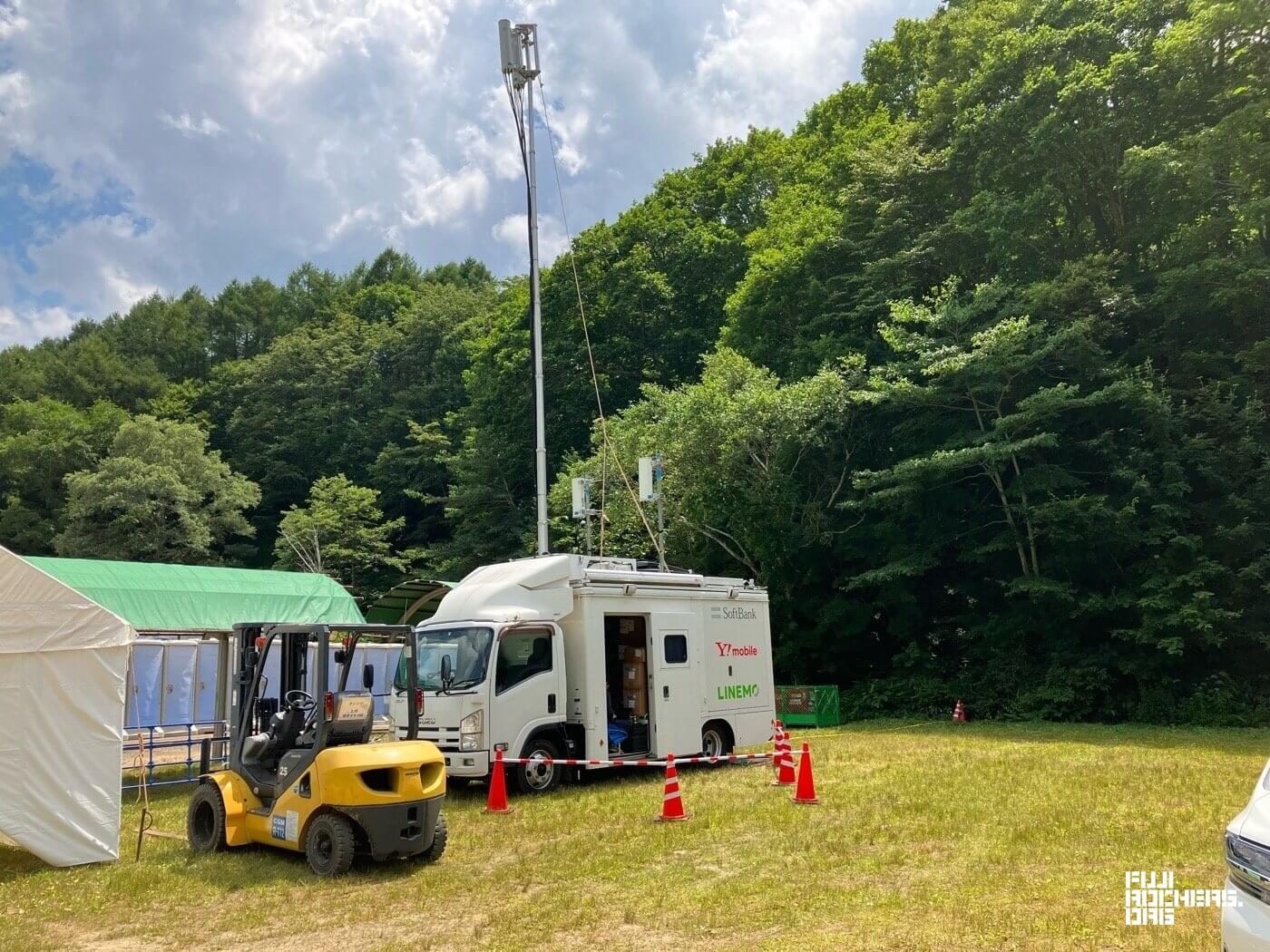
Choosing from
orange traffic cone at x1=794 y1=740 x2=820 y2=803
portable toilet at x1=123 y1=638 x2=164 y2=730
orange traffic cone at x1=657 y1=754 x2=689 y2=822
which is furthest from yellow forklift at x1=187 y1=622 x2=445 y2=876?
portable toilet at x1=123 y1=638 x2=164 y2=730

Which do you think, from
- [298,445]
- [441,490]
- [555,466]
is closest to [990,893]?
[555,466]

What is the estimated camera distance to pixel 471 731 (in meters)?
12.1

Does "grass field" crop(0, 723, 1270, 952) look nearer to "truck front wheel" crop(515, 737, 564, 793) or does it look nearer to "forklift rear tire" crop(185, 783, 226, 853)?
"forklift rear tire" crop(185, 783, 226, 853)

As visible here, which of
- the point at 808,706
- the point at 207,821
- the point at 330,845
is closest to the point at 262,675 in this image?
the point at 207,821

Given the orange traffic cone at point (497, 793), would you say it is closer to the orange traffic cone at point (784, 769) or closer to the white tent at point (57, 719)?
the orange traffic cone at point (784, 769)

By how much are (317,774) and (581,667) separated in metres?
5.26

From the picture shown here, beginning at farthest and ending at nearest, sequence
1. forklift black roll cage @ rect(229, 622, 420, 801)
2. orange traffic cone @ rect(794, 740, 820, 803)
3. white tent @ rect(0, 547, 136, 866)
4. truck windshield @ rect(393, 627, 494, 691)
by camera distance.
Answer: truck windshield @ rect(393, 627, 494, 691) → orange traffic cone @ rect(794, 740, 820, 803) → white tent @ rect(0, 547, 136, 866) → forklift black roll cage @ rect(229, 622, 420, 801)

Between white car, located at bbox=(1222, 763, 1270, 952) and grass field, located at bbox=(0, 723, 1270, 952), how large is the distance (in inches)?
78.8

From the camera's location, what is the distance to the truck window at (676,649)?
14.1 meters

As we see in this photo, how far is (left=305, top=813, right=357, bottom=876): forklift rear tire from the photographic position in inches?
321

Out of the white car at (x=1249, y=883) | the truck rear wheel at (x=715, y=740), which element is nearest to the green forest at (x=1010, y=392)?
the truck rear wheel at (x=715, y=740)

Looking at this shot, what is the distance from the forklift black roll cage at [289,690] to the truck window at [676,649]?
4886mm

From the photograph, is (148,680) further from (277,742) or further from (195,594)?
(277,742)

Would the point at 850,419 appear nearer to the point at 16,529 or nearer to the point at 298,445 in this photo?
the point at 298,445
